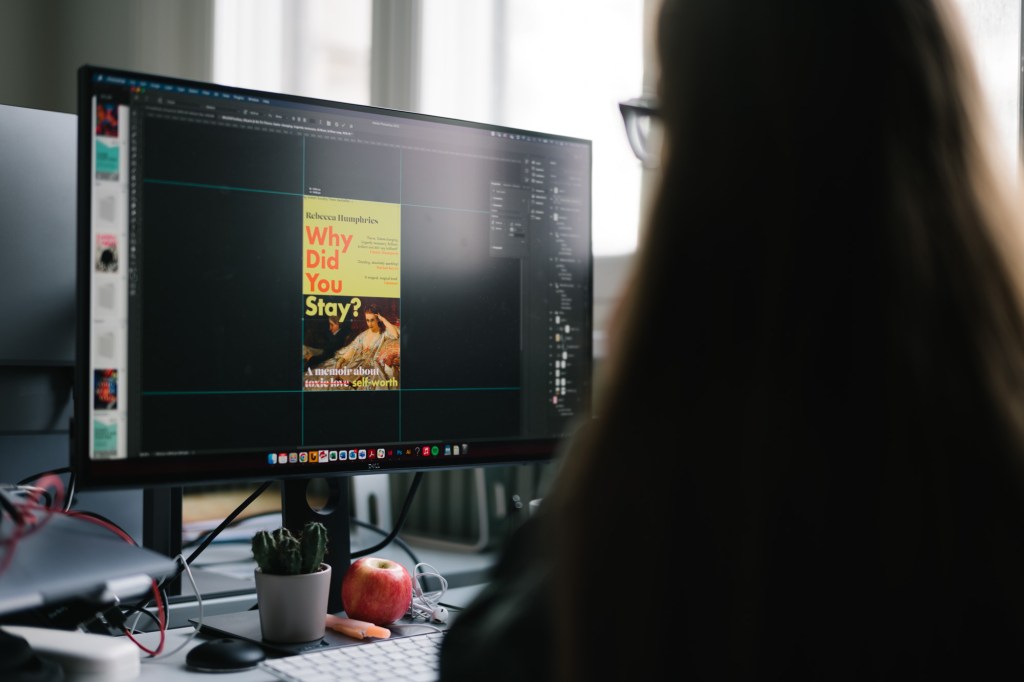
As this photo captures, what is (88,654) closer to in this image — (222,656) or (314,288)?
(222,656)

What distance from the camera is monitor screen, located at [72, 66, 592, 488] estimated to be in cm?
90

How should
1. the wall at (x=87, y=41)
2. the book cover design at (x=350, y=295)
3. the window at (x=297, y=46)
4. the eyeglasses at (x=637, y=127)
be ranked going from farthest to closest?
1. the wall at (x=87, y=41)
2. the window at (x=297, y=46)
3. the book cover design at (x=350, y=295)
4. the eyeglasses at (x=637, y=127)

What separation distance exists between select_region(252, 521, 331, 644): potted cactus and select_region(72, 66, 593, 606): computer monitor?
65 millimetres

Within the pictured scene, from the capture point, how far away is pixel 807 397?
0.46m

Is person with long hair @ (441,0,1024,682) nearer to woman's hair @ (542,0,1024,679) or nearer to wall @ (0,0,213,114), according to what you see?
woman's hair @ (542,0,1024,679)

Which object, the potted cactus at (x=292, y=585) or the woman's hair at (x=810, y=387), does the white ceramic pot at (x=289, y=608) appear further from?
the woman's hair at (x=810, y=387)

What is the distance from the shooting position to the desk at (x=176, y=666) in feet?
2.74

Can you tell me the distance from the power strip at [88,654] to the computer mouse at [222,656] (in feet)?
0.16

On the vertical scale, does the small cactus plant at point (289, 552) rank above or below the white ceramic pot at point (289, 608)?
above

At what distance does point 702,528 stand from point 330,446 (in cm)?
60

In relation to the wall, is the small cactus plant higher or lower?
lower

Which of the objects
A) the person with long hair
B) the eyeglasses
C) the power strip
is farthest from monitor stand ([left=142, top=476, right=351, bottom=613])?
the person with long hair

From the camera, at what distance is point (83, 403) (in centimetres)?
87

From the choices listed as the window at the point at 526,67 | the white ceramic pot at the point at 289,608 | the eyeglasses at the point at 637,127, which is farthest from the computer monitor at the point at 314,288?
the window at the point at 526,67
